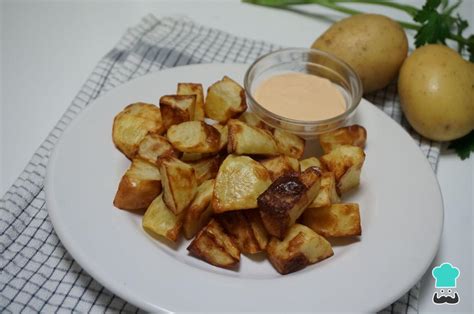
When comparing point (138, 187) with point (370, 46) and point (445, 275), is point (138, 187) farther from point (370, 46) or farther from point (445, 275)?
point (370, 46)

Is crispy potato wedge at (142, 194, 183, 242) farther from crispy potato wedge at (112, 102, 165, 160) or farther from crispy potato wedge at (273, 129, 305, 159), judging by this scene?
crispy potato wedge at (273, 129, 305, 159)

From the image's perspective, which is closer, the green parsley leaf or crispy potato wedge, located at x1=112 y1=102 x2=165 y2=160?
crispy potato wedge, located at x1=112 y1=102 x2=165 y2=160

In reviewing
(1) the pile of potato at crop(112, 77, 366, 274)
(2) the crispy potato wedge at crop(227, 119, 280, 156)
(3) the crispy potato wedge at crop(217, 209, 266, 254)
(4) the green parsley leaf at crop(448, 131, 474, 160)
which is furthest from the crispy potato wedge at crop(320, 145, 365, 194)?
(4) the green parsley leaf at crop(448, 131, 474, 160)

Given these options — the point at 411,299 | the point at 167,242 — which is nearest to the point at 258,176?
the point at 167,242

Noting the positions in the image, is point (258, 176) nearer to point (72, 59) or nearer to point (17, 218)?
point (17, 218)
